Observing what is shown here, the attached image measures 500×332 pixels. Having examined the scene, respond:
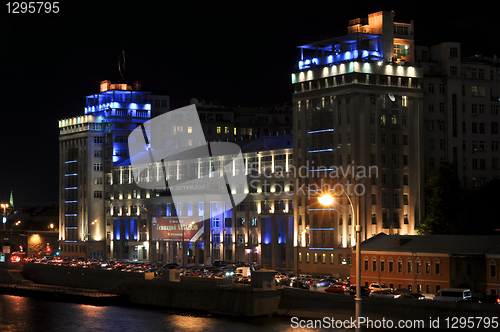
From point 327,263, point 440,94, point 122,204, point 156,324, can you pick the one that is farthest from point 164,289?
point 122,204

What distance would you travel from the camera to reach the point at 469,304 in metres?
69.9

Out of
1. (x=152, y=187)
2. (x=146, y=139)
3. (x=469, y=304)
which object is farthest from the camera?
(x=146, y=139)

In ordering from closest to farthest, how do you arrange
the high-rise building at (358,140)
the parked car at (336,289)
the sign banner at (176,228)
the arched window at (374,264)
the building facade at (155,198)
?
the parked car at (336,289) < the arched window at (374,264) < the high-rise building at (358,140) < the building facade at (155,198) < the sign banner at (176,228)

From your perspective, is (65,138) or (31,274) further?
(65,138)

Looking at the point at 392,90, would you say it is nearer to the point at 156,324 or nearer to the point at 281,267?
the point at 281,267

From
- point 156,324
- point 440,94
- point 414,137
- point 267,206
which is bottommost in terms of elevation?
point 156,324

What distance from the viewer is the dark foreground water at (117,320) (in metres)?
82.9

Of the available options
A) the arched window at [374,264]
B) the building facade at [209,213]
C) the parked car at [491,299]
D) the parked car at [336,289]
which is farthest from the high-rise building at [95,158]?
the parked car at [491,299]

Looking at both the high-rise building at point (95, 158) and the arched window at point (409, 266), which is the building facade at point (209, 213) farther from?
the arched window at point (409, 266)

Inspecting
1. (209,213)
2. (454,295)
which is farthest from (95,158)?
(454,295)

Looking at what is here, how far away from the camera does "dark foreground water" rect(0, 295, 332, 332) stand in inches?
3263

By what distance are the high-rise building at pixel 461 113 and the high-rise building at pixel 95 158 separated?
78300 millimetres

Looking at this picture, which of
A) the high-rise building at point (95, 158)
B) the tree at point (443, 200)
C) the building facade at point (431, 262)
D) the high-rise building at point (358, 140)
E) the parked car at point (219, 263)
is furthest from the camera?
the high-rise building at point (95, 158)

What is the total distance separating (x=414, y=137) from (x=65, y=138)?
10112 cm
